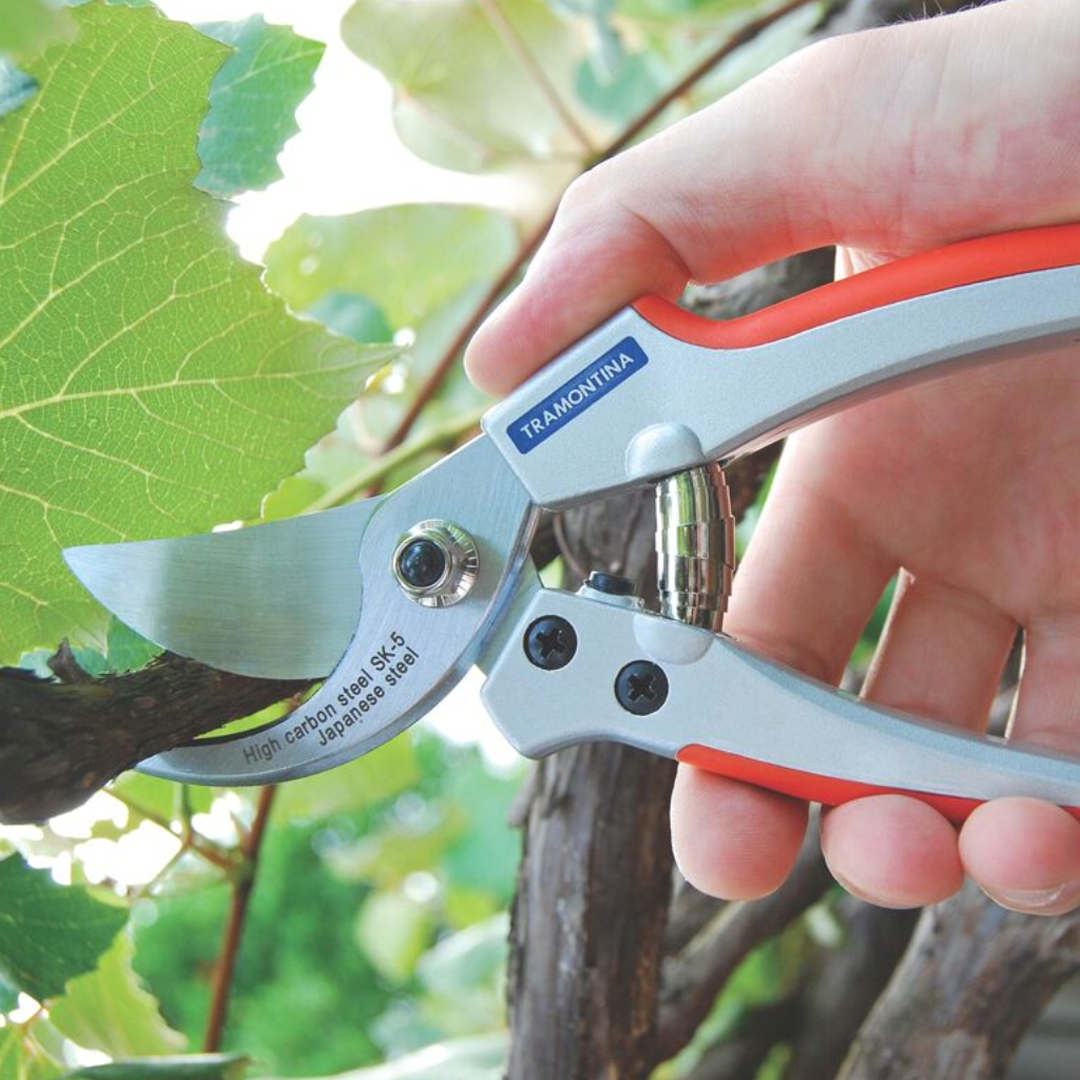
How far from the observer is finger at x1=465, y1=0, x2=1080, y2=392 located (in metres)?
0.38

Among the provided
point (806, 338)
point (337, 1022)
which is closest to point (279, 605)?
point (806, 338)

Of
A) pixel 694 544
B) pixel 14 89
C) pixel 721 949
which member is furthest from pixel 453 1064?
pixel 14 89

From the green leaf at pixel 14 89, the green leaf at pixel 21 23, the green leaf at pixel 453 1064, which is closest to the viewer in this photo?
the green leaf at pixel 21 23

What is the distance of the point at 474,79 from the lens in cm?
71

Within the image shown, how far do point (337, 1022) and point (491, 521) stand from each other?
0.81 meters

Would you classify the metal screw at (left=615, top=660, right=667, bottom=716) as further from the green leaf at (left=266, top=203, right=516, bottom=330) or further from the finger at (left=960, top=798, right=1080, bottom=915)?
the green leaf at (left=266, top=203, right=516, bottom=330)

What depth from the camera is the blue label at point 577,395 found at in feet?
1.26

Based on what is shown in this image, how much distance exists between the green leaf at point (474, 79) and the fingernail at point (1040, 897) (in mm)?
483

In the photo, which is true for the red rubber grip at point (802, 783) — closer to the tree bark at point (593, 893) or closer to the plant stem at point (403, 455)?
the tree bark at point (593, 893)

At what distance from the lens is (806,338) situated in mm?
368

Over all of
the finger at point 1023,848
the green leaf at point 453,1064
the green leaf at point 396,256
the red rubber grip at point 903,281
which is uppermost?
the green leaf at point 396,256

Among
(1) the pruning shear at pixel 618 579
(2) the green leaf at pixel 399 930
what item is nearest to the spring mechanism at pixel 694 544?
(1) the pruning shear at pixel 618 579

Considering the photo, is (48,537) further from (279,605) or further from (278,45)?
(278,45)

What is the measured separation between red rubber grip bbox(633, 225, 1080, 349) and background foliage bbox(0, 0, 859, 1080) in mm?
97
